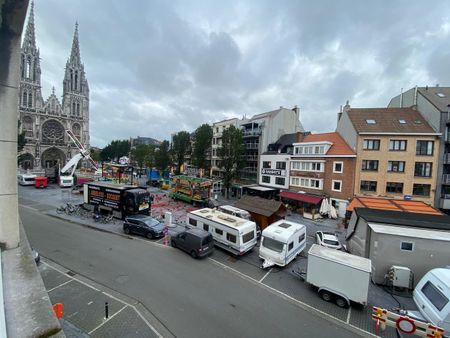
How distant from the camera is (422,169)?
2467 cm

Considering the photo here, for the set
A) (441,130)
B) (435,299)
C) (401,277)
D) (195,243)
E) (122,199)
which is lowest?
(401,277)

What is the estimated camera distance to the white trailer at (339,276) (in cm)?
946

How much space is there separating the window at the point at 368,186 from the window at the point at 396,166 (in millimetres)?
2493

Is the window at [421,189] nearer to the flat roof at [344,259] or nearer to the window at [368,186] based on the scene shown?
the window at [368,186]

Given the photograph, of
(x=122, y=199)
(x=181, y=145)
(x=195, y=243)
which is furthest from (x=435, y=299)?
(x=181, y=145)

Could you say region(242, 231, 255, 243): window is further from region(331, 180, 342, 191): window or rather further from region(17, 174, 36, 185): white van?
region(17, 174, 36, 185): white van

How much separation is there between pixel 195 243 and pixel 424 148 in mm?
28938

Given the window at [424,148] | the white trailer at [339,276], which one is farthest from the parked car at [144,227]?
the window at [424,148]

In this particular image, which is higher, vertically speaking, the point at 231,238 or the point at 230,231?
the point at 230,231

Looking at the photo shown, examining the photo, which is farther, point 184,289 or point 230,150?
point 230,150

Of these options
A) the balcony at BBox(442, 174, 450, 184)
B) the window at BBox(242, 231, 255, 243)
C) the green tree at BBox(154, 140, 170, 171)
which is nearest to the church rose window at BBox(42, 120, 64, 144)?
the green tree at BBox(154, 140, 170, 171)

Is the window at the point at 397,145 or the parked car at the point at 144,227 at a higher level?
the window at the point at 397,145

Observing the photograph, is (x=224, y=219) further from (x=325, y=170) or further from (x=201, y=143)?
(x=201, y=143)

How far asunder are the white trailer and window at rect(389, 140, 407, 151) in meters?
21.8
